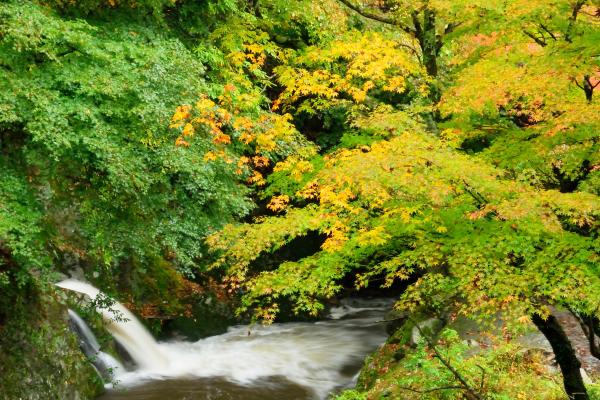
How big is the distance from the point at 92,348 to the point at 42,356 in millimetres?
2173

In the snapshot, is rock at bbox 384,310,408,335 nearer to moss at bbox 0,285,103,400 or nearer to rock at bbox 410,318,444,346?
rock at bbox 410,318,444,346

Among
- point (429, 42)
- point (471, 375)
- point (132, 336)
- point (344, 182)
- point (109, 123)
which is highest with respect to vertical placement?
point (429, 42)

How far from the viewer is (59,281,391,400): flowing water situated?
1160 cm

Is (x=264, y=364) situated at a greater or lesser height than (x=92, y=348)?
lesser

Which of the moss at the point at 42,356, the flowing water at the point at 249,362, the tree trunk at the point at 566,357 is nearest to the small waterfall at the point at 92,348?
the flowing water at the point at 249,362

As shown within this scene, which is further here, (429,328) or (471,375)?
(429,328)

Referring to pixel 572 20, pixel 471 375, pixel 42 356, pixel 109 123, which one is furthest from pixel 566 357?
pixel 42 356

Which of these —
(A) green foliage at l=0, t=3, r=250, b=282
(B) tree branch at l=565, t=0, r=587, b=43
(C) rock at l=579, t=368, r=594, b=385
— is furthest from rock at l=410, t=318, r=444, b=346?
(B) tree branch at l=565, t=0, r=587, b=43

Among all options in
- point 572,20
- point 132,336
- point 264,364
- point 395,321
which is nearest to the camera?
point 572,20

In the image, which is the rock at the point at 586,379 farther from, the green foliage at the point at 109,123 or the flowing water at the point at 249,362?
the green foliage at the point at 109,123

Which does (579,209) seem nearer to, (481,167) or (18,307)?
(481,167)

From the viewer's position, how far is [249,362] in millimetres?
13781

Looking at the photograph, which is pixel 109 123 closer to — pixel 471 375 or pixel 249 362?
pixel 471 375

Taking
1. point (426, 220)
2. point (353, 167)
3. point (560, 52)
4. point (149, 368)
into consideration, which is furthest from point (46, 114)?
point (149, 368)
